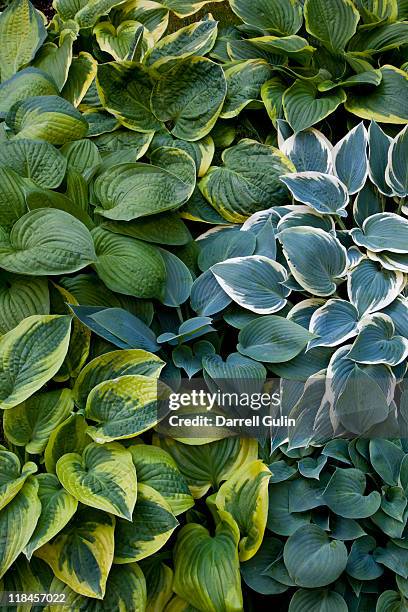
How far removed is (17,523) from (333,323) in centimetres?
82

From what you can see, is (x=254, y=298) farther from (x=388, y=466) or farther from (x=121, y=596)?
(x=121, y=596)

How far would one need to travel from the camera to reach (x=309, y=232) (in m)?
1.69

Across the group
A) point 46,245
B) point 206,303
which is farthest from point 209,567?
point 46,245

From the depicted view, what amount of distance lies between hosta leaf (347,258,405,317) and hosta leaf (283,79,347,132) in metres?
0.44

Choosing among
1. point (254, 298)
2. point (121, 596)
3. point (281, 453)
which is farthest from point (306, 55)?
point (121, 596)

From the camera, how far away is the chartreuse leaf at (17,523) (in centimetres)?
128

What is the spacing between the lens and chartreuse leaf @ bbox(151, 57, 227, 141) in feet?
6.33

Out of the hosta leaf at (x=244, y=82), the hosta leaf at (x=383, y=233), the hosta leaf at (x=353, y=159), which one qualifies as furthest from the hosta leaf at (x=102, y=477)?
the hosta leaf at (x=244, y=82)

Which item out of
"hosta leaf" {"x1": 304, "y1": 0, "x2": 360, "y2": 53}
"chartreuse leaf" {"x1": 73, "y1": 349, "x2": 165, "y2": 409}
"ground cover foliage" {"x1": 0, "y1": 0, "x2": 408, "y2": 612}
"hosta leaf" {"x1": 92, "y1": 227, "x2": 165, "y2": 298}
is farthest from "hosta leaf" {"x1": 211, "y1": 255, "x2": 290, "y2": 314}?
"hosta leaf" {"x1": 304, "y1": 0, "x2": 360, "y2": 53}

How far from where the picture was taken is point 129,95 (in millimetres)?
1942

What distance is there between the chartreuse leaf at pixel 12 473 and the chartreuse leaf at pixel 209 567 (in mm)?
358

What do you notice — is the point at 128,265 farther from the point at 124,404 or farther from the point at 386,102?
the point at 386,102

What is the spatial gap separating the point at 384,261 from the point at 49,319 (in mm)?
826

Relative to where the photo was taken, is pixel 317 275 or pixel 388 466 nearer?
pixel 388 466
